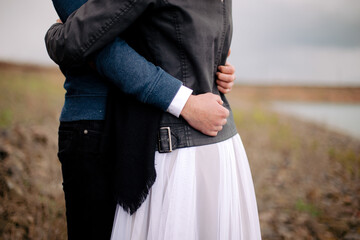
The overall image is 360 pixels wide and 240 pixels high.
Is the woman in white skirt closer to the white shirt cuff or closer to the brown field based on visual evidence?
the white shirt cuff

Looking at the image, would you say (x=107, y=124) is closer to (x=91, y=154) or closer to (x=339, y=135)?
(x=91, y=154)

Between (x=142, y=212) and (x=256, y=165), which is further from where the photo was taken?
(x=256, y=165)

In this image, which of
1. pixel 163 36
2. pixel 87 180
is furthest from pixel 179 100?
pixel 87 180

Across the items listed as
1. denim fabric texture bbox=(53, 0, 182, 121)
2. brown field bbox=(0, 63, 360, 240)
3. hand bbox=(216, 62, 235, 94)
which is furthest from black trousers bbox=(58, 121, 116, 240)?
brown field bbox=(0, 63, 360, 240)

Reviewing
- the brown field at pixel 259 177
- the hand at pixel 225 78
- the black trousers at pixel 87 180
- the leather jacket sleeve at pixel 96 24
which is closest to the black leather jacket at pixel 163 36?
the leather jacket sleeve at pixel 96 24

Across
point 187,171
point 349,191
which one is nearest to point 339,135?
point 349,191

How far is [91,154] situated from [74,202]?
0.22m

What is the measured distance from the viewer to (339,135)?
9531 millimetres

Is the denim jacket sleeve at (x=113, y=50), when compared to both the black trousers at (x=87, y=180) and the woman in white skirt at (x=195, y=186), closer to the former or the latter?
the woman in white skirt at (x=195, y=186)

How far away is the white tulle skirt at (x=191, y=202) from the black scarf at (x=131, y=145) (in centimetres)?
6

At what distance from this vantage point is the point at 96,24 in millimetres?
866

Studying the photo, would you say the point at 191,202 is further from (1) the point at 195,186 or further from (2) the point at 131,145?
(2) the point at 131,145

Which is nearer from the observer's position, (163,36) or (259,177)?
(163,36)

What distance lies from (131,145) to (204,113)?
30 cm
